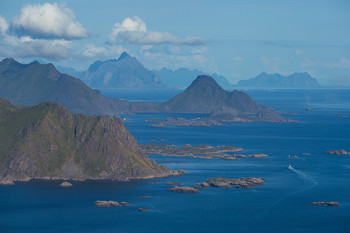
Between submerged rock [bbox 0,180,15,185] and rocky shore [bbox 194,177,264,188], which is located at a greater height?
rocky shore [bbox 194,177,264,188]

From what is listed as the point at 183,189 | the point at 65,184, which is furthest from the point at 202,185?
the point at 65,184

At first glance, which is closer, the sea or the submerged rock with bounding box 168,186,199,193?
the sea

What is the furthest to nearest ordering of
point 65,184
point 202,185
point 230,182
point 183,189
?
point 230,182
point 65,184
point 202,185
point 183,189

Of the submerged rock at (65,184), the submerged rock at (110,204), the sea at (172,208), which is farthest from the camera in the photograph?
the submerged rock at (65,184)

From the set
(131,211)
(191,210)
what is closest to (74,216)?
(131,211)

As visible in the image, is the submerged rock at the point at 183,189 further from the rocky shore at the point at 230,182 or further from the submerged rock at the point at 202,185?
the rocky shore at the point at 230,182

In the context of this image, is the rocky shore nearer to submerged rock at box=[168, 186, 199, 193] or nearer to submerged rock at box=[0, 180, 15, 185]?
submerged rock at box=[168, 186, 199, 193]

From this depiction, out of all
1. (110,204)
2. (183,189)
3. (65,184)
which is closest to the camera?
(110,204)

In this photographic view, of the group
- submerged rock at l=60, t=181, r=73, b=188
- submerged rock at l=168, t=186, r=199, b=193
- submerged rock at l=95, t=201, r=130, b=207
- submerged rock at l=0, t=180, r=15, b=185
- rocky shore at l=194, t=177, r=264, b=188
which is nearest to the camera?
submerged rock at l=95, t=201, r=130, b=207

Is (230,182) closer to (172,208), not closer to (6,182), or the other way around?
(172,208)

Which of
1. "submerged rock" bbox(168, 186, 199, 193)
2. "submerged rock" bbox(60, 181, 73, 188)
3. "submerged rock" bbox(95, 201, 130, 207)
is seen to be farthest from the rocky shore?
"submerged rock" bbox(60, 181, 73, 188)

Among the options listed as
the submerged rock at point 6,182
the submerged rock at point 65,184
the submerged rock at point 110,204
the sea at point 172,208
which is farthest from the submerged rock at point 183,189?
the submerged rock at point 6,182
